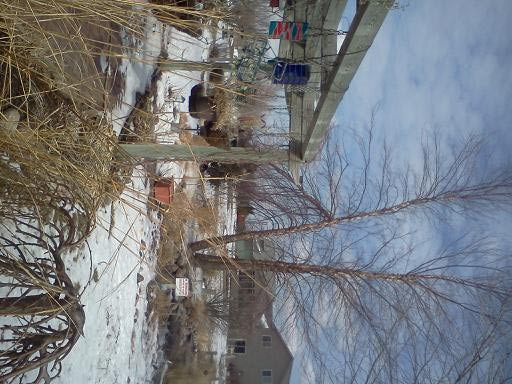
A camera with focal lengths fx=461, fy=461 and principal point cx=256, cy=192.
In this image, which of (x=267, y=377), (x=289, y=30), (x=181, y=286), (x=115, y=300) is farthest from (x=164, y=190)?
(x=267, y=377)

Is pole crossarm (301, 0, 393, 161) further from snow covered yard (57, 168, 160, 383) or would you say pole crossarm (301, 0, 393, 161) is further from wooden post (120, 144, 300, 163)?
snow covered yard (57, 168, 160, 383)

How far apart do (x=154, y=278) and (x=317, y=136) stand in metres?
4.48

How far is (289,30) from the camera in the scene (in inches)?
178

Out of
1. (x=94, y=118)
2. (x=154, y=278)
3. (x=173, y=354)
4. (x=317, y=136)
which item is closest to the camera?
(x=94, y=118)

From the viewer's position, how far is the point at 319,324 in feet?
27.6

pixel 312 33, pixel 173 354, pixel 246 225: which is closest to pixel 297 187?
pixel 246 225

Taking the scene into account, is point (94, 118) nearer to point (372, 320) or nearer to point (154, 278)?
point (154, 278)

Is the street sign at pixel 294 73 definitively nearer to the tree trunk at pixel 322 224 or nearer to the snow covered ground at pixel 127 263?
the snow covered ground at pixel 127 263

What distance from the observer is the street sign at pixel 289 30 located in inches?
175

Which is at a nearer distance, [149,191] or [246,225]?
[149,191]

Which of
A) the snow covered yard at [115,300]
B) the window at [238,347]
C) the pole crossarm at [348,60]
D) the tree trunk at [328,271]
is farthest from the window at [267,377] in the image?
the pole crossarm at [348,60]

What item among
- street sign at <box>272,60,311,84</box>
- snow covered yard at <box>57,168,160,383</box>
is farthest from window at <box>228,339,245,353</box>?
street sign at <box>272,60,311,84</box>

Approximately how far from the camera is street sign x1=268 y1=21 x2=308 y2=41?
4.45m

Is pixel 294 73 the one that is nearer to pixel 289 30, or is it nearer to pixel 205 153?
pixel 289 30
